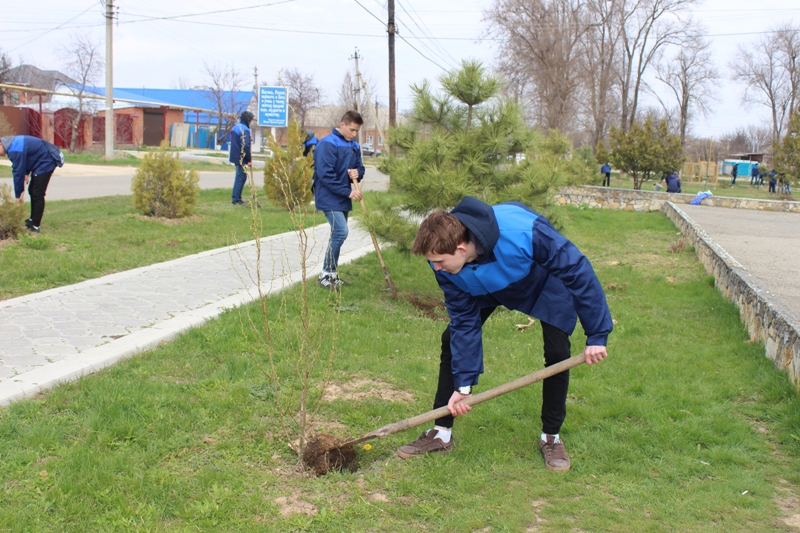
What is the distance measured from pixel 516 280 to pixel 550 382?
655 mm

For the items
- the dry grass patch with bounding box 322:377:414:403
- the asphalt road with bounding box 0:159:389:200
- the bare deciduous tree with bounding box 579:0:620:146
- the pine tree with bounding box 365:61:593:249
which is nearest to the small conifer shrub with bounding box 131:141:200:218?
the asphalt road with bounding box 0:159:389:200

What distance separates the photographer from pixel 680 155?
24078 millimetres

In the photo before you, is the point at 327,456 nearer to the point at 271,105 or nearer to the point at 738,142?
the point at 271,105

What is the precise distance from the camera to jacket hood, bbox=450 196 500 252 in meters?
2.83

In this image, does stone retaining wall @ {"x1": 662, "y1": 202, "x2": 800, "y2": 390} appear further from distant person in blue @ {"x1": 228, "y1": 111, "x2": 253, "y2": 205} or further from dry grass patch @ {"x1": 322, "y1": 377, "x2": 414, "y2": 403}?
distant person in blue @ {"x1": 228, "y1": 111, "x2": 253, "y2": 205}

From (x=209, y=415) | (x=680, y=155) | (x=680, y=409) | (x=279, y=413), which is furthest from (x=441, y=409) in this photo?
(x=680, y=155)

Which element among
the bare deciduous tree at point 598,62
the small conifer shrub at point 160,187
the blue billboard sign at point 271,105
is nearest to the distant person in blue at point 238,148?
the small conifer shrub at point 160,187

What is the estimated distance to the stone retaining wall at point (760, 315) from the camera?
176 inches

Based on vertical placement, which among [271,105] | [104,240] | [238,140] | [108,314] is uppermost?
[271,105]

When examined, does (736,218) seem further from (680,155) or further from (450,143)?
(450,143)

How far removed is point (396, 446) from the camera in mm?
3592

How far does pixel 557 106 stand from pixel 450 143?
99.1ft

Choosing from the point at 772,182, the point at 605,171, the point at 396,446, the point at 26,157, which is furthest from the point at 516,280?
the point at 772,182

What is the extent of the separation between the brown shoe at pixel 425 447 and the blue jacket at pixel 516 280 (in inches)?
17.1
